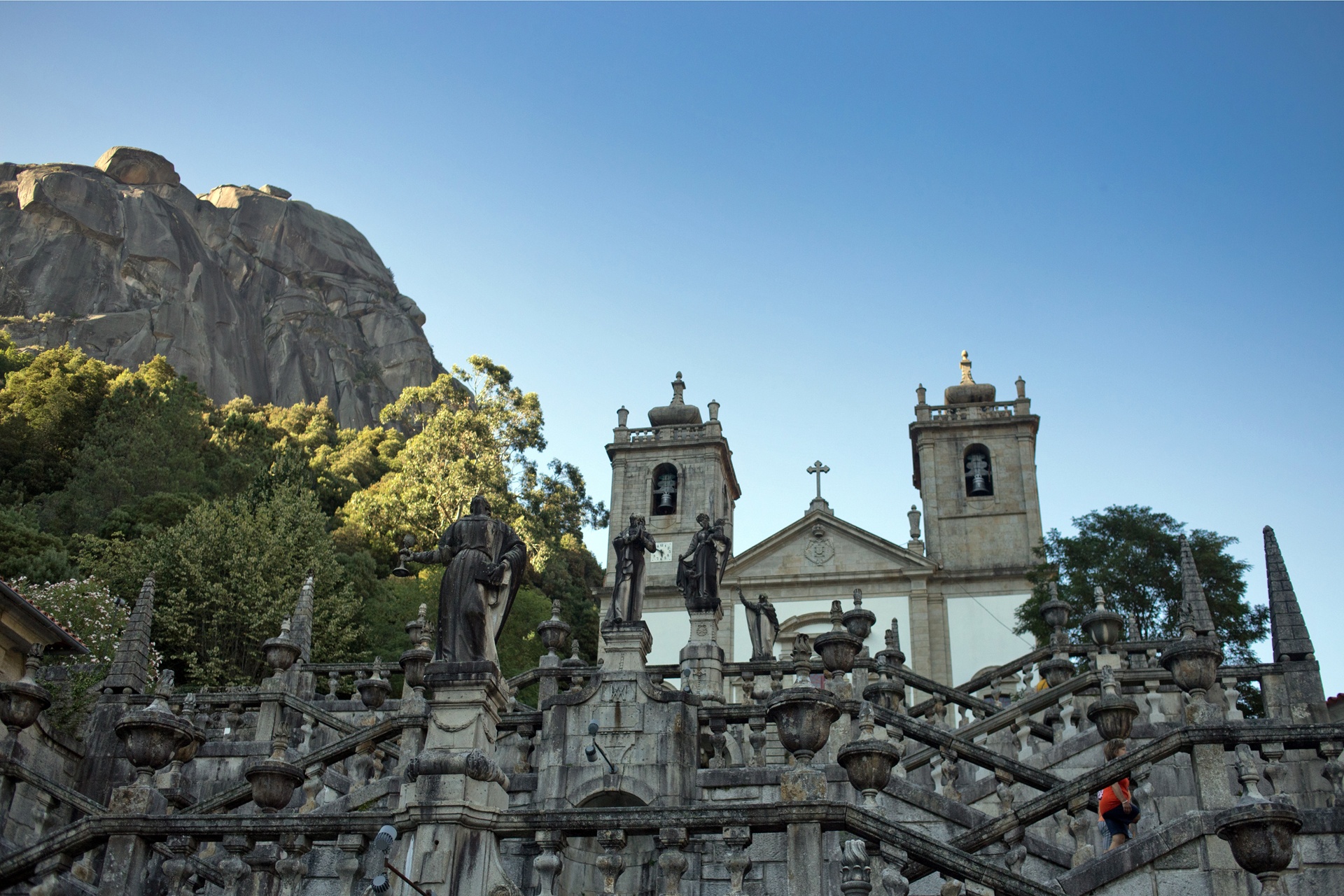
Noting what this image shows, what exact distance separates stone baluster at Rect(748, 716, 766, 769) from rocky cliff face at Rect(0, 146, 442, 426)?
63.1 m

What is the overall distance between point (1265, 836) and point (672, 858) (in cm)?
396

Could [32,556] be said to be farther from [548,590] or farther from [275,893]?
[275,893]

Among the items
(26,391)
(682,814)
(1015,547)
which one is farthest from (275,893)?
(26,391)

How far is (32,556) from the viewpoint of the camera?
93.1ft

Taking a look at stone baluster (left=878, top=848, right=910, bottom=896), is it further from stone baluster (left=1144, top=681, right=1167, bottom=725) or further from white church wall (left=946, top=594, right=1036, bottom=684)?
white church wall (left=946, top=594, right=1036, bottom=684)

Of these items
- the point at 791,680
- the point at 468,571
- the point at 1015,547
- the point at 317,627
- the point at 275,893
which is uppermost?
the point at 1015,547

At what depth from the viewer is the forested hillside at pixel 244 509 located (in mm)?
27438

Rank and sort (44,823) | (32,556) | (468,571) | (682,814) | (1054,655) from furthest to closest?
1. (32,556)
2. (1054,655)
3. (44,823)
4. (468,571)
5. (682,814)

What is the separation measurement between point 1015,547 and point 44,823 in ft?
104

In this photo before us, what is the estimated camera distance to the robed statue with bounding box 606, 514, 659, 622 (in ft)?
50.3

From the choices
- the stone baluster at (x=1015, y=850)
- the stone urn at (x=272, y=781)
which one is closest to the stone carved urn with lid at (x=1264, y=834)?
the stone baluster at (x=1015, y=850)

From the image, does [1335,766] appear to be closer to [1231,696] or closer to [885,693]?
[1231,696]

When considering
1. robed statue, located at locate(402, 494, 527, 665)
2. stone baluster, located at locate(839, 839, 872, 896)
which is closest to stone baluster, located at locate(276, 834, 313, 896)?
robed statue, located at locate(402, 494, 527, 665)

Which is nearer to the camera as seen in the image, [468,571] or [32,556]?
[468,571]
